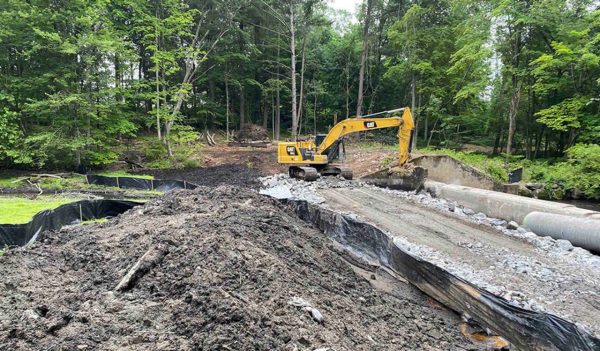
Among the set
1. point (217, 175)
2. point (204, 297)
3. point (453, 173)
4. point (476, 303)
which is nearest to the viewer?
point (204, 297)

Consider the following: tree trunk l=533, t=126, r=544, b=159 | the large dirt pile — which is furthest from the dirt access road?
tree trunk l=533, t=126, r=544, b=159

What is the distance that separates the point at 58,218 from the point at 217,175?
833 centimetres

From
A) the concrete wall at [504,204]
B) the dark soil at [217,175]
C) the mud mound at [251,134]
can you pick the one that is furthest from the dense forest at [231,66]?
the concrete wall at [504,204]

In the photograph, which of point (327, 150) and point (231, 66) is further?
point (231, 66)

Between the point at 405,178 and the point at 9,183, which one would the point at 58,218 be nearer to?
the point at 9,183

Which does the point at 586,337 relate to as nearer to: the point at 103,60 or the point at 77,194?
the point at 77,194

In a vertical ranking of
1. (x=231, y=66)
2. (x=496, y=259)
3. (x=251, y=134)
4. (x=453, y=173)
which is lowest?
(x=496, y=259)

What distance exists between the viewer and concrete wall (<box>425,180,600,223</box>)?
8714mm

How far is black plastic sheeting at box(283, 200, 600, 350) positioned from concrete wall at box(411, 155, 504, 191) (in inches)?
288

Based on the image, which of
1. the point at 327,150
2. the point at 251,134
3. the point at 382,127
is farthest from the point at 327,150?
the point at 251,134

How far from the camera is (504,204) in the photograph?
970cm

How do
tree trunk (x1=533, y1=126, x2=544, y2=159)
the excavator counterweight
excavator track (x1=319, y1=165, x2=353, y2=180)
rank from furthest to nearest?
1. tree trunk (x1=533, y1=126, x2=544, y2=159)
2. excavator track (x1=319, y1=165, x2=353, y2=180)
3. the excavator counterweight

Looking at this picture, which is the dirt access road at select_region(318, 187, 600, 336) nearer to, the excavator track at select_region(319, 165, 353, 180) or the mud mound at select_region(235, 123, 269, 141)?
the excavator track at select_region(319, 165, 353, 180)

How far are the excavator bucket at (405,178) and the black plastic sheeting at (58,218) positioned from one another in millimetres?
8308
